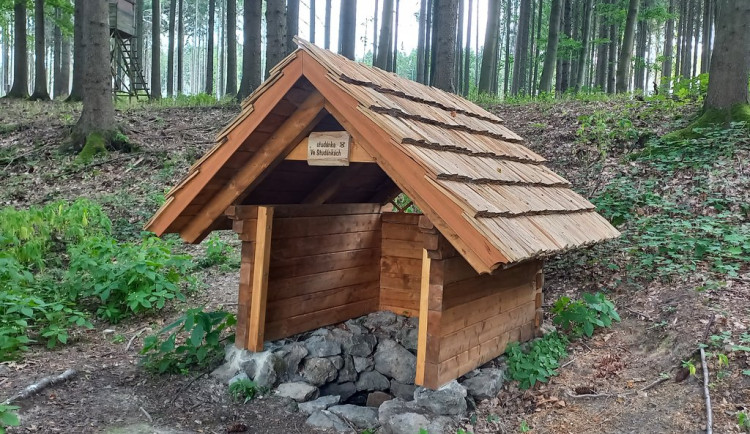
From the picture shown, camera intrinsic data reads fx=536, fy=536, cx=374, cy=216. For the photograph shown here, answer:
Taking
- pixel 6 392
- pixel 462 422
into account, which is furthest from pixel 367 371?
pixel 6 392

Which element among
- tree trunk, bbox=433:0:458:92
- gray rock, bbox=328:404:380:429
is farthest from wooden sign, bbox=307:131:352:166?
tree trunk, bbox=433:0:458:92

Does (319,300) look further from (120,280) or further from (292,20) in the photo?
(292,20)

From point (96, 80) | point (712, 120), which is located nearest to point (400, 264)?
point (712, 120)

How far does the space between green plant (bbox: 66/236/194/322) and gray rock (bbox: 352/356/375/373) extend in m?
2.30

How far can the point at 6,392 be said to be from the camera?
13.9ft

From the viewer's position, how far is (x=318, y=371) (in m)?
4.91

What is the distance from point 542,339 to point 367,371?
1.78 metres

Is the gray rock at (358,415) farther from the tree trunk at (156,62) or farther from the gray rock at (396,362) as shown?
the tree trunk at (156,62)

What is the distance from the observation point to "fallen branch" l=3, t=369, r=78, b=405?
4.07 metres

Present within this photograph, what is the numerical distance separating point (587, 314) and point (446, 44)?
779cm

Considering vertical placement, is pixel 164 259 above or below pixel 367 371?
above

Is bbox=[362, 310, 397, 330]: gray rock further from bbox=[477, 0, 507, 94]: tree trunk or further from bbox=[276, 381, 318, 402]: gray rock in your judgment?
bbox=[477, 0, 507, 94]: tree trunk

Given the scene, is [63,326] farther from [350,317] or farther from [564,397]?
[564,397]

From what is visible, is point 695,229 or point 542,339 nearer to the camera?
point 542,339
